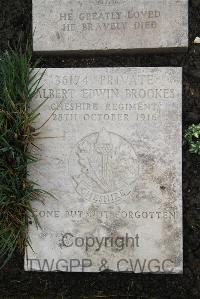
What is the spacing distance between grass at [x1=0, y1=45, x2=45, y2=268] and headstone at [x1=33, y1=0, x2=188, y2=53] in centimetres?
26

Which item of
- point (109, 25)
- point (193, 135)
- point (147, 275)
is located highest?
point (109, 25)

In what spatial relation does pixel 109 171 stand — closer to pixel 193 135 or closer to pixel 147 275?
pixel 193 135

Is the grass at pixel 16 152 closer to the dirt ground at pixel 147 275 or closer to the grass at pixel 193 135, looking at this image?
the dirt ground at pixel 147 275

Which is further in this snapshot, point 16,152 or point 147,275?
point 147,275

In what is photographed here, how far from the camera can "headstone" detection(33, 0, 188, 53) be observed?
325 cm

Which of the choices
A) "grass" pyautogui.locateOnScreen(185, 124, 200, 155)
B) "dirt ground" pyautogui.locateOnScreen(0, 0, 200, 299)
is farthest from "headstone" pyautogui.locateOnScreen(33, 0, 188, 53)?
"grass" pyautogui.locateOnScreen(185, 124, 200, 155)

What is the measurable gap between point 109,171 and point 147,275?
2.69 ft

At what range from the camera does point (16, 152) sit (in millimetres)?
3191

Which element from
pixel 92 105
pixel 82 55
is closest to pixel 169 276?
pixel 92 105

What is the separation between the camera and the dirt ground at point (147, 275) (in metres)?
3.33

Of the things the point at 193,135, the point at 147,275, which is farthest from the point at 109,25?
the point at 147,275

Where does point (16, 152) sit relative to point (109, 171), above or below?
above

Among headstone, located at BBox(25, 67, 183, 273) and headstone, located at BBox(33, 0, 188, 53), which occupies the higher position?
headstone, located at BBox(33, 0, 188, 53)

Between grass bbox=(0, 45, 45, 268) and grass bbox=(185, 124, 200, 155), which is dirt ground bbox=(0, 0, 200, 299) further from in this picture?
grass bbox=(0, 45, 45, 268)
